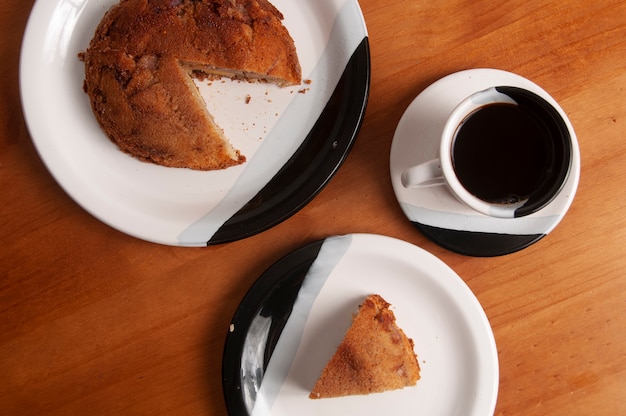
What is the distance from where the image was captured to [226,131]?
1235mm

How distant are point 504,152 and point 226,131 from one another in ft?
2.02

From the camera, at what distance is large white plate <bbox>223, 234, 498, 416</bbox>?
119cm

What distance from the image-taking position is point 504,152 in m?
1.08

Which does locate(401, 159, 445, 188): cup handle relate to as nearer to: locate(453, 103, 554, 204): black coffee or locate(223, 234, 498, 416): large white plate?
locate(453, 103, 554, 204): black coffee

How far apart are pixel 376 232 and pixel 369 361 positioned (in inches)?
11.4

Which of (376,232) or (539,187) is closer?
(539,187)

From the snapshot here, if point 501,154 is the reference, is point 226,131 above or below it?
above

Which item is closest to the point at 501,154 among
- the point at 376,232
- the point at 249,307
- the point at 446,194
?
the point at 446,194

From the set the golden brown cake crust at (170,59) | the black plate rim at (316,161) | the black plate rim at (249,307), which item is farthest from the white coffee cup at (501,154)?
the golden brown cake crust at (170,59)

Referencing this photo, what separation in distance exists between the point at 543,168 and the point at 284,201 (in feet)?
1.78

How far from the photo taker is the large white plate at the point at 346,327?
3.91 feet

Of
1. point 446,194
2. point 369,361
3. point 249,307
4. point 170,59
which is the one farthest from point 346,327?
point 170,59

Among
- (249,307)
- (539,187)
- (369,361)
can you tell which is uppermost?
(539,187)

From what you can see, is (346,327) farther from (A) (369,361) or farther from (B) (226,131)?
(B) (226,131)
